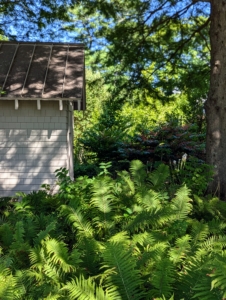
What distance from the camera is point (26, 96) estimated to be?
8352 mm

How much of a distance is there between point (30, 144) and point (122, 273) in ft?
22.4

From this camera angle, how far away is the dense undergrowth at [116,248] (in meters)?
2.40

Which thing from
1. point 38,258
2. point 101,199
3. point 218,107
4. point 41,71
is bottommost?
point 38,258

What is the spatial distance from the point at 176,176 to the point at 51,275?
4828 millimetres

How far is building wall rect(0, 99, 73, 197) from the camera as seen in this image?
348 inches

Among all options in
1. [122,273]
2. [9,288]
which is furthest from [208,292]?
[9,288]

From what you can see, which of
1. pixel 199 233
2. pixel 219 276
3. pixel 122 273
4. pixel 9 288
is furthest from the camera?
pixel 199 233

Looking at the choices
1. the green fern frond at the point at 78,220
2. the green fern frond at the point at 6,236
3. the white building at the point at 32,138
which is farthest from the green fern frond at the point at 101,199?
the white building at the point at 32,138

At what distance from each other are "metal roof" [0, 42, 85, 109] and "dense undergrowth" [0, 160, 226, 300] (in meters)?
3.42

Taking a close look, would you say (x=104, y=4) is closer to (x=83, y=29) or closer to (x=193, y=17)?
(x=83, y=29)

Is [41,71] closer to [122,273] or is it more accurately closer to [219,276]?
[122,273]

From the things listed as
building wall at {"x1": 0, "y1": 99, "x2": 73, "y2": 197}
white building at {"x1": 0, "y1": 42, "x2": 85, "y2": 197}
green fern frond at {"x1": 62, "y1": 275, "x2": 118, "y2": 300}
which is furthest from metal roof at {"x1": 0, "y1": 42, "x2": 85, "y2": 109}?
green fern frond at {"x1": 62, "y1": 275, "x2": 118, "y2": 300}

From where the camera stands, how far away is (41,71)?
29.8ft

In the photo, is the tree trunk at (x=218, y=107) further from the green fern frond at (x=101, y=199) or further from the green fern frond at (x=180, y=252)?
the green fern frond at (x=180, y=252)
